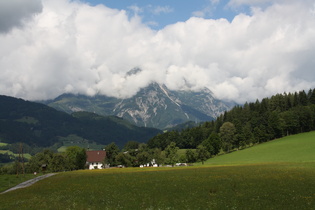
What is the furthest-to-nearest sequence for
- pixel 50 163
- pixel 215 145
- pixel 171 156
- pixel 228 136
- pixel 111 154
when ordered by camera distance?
pixel 228 136
pixel 215 145
pixel 111 154
pixel 171 156
pixel 50 163

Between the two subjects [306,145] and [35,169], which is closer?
[306,145]

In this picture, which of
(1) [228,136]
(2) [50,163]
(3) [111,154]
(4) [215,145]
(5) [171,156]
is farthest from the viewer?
(1) [228,136]

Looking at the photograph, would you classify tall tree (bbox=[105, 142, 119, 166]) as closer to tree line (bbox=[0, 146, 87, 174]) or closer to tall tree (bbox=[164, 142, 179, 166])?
tree line (bbox=[0, 146, 87, 174])

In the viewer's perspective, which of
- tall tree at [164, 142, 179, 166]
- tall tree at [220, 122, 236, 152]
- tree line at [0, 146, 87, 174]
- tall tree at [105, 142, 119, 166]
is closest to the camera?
tree line at [0, 146, 87, 174]

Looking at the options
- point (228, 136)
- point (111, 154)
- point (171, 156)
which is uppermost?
point (228, 136)

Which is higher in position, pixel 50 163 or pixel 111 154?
pixel 111 154

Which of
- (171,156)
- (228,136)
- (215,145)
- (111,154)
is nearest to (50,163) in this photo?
(111,154)

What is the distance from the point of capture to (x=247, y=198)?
87.7 ft

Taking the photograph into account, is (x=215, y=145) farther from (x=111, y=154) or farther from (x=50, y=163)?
(x=50, y=163)

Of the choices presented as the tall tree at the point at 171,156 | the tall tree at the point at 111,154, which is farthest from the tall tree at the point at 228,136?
the tall tree at the point at 111,154

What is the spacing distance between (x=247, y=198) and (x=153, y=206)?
913cm

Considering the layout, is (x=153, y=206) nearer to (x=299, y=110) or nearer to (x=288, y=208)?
(x=288, y=208)

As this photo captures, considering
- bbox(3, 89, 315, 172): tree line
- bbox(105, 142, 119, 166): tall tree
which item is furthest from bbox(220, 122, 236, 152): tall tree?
bbox(105, 142, 119, 166): tall tree

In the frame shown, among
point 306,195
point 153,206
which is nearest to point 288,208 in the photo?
point 306,195
